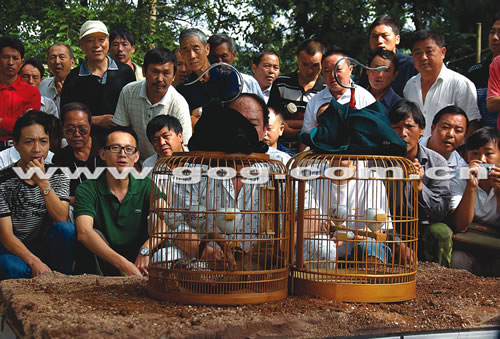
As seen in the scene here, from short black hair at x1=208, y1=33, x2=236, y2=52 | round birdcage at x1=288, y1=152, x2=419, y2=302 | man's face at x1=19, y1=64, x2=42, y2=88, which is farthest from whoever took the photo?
man's face at x1=19, y1=64, x2=42, y2=88

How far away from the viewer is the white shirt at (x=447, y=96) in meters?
5.18

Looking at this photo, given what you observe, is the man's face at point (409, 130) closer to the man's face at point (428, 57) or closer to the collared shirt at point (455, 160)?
the collared shirt at point (455, 160)

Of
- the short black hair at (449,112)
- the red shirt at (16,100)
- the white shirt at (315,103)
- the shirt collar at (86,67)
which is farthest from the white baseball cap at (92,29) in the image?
the short black hair at (449,112)

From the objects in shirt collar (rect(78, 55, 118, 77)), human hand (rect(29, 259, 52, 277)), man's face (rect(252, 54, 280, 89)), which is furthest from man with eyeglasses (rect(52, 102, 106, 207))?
man's face (rect(252, 54, 280, 89))

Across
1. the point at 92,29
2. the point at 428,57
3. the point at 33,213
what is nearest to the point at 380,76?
the point at 428,57

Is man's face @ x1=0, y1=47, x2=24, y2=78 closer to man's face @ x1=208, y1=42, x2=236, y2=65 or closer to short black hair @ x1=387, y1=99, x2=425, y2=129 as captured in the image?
man's face @ x1=208, y1=42, x2=236, y2=65

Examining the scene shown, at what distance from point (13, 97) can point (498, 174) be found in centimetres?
389

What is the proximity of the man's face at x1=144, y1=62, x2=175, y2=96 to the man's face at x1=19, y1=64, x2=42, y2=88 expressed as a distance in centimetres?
200

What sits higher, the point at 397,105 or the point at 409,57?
the point at 409,57

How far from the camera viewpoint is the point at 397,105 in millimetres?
4664

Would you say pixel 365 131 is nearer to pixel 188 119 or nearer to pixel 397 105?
pixel 397 105

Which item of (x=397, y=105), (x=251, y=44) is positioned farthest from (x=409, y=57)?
(x=251, y=44)

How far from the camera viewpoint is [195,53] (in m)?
5.70

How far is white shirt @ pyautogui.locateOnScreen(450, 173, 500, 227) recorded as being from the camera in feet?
14.9
